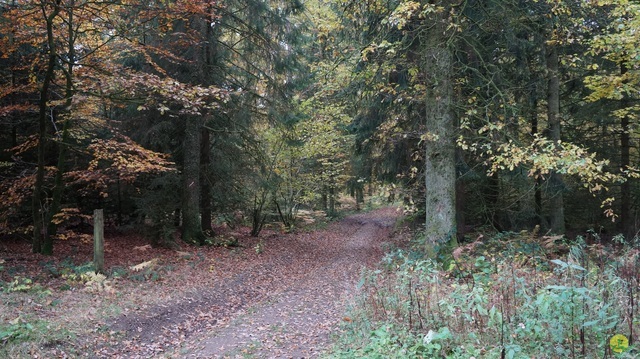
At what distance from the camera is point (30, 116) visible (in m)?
12.5

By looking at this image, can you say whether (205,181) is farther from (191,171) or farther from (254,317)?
(254,317)

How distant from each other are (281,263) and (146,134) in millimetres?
6247

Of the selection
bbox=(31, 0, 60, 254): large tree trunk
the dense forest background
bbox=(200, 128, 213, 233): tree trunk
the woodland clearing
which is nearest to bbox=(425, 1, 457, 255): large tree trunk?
the dense forest background

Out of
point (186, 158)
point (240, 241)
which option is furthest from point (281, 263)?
point (186, 158)

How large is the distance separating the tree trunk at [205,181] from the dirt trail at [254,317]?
3755 mm

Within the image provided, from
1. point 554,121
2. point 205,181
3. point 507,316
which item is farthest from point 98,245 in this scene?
point 554,121

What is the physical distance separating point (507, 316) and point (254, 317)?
486 centimetres

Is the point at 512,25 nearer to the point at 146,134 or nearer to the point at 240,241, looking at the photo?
the point at 146,134

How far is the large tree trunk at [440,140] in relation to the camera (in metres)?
8.30

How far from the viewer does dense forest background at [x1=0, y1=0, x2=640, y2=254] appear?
8.40m

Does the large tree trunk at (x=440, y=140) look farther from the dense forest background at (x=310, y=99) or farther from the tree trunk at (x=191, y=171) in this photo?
the tree trunk at (x=191, y=171)

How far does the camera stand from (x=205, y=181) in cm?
1445

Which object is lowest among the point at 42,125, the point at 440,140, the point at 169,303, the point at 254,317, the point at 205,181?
the point at 254,317

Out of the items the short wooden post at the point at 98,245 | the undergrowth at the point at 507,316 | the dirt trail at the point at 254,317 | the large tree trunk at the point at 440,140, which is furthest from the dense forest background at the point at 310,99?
the dirt trail at the point at 254,317
